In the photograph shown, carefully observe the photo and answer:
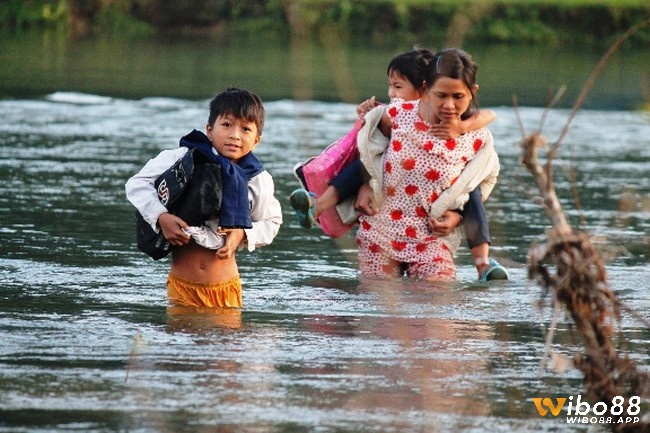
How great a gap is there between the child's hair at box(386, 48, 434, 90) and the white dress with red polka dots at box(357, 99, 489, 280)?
12cm

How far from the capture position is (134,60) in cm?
1891

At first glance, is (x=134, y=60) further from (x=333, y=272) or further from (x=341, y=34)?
(x=333, y=272)

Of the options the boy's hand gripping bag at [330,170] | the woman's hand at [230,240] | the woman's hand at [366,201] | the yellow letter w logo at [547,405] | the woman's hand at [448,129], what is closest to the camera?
the yellow letter w logo at [547,405]

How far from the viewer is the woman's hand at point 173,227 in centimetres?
550

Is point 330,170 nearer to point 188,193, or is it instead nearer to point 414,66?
point 414,66

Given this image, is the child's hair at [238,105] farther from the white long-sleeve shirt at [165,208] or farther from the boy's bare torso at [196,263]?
the boy's bare torso at [196,263]

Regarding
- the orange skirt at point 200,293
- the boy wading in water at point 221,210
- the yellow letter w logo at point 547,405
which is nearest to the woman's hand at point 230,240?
the boy wading in water at point 221,210

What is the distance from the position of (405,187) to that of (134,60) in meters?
12.7

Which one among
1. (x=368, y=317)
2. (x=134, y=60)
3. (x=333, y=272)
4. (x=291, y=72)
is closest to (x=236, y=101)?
(x=368, y=317)

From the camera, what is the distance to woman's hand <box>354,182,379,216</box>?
22.4ft

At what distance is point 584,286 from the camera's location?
3.96 meters

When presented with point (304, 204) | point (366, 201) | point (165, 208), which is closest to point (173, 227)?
point (165, 208)

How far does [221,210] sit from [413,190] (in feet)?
4.74

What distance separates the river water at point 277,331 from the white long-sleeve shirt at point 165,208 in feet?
1.12
